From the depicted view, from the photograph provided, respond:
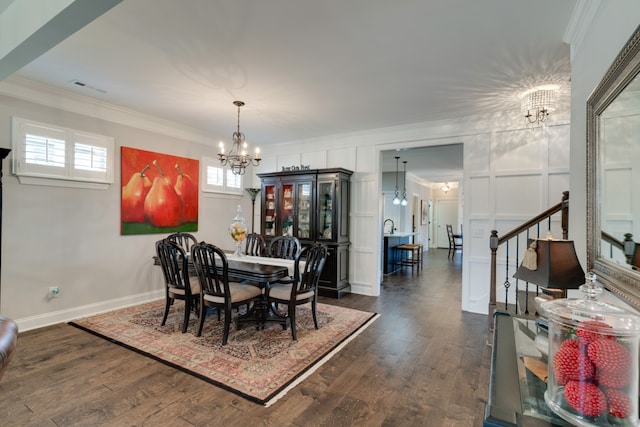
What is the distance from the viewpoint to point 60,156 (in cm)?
356

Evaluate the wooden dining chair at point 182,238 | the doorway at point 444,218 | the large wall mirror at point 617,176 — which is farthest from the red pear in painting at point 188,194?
the doorway at point 444,218

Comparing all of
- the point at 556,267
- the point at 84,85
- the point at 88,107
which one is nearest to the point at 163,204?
the point at 88,107

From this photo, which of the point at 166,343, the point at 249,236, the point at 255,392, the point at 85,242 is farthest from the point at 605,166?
the point at 85,242

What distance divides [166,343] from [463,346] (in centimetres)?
298

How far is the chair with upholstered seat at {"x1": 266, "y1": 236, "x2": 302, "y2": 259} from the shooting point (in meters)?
4.13

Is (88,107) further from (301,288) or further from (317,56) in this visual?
(301,288)

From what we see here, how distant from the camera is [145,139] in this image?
174 inches

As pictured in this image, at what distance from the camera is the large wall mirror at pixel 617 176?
1.11m

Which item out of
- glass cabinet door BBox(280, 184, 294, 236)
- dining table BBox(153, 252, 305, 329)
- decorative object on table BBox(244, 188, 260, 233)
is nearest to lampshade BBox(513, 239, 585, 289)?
dining table BBox(153, 252, 305, 329)

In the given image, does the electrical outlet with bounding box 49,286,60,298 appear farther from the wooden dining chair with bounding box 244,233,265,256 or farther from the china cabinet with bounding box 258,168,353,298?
the china cabinet with bounding box 258,168,353,298

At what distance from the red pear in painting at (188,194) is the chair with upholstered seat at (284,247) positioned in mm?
1615

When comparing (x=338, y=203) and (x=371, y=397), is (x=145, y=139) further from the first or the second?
(x=371, y=397)

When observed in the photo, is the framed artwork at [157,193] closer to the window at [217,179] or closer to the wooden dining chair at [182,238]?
the window at [217,179]

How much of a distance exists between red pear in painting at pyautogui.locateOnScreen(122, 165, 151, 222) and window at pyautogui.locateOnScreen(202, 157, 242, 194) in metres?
0.99
